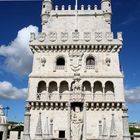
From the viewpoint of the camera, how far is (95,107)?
32219mm

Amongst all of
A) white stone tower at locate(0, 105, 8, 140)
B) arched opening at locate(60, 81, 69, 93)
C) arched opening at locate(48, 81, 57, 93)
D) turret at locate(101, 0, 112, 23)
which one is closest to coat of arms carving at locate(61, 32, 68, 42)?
arched opening at locate(60, 81, 69, 93)

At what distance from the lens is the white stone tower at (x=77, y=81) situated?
104ft

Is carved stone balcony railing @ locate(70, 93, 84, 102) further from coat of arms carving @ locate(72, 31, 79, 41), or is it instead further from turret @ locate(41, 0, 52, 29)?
turret @ locate(41, 0, 52, 29)

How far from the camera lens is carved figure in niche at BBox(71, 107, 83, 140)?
97.7 feet

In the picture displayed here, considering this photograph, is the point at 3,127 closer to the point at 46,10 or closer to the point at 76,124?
the point at 76,124

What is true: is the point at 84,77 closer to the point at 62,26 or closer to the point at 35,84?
the point at 35,84

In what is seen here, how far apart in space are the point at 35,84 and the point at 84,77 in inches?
258

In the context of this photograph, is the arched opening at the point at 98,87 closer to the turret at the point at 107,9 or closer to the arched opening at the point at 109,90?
the arched opening at the point at 109,90

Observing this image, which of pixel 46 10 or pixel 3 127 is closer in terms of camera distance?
pixel 3 127

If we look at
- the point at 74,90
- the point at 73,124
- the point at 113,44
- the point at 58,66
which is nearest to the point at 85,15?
the point at 113,44

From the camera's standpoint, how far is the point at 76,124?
30.4 meters

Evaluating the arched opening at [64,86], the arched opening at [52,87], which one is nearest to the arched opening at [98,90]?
the arched opening at [64,86]

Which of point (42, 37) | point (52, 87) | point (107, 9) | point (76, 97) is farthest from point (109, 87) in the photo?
point (107, 9)

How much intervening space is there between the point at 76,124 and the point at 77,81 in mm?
5497
